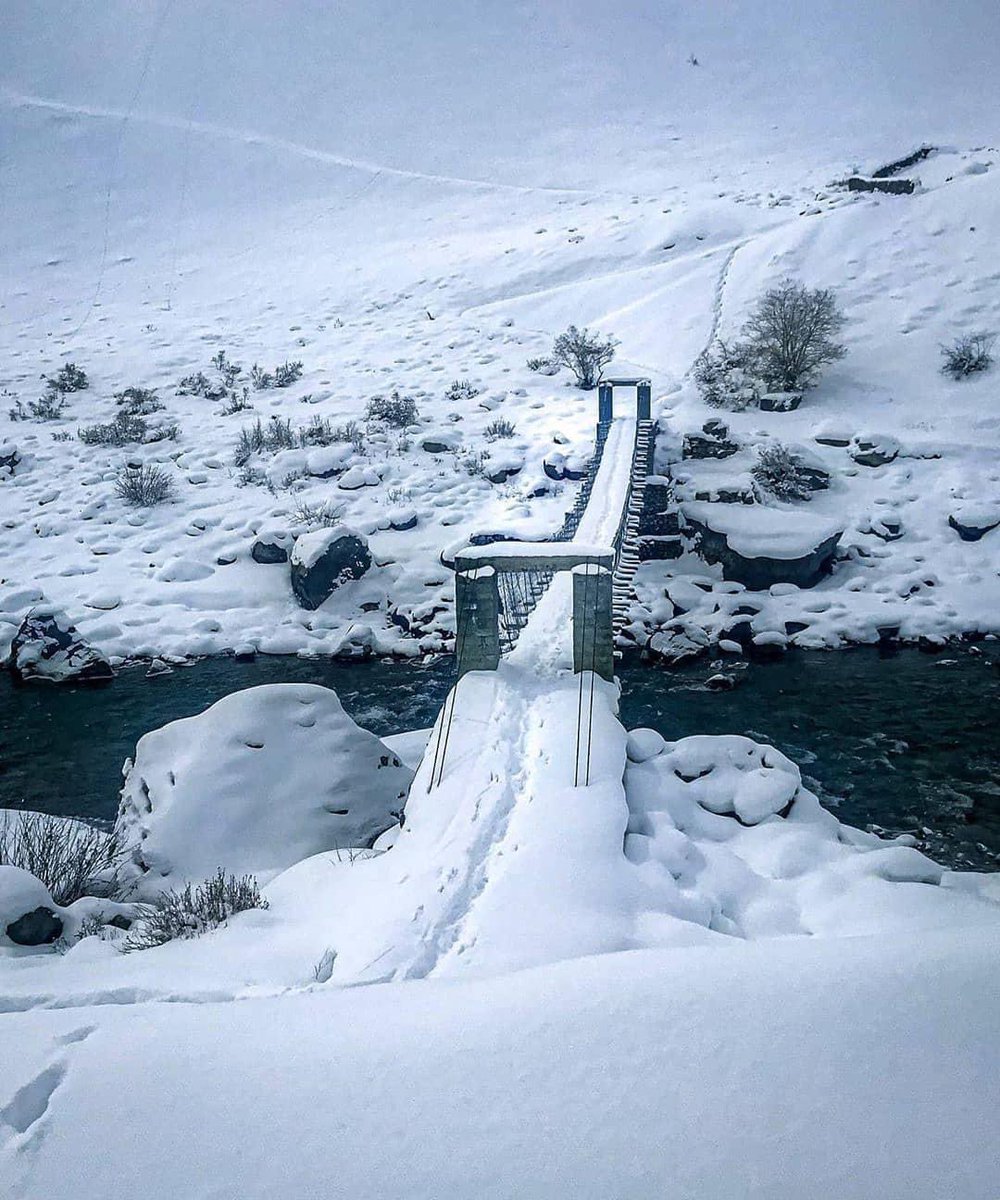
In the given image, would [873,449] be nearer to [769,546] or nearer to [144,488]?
[769,546]

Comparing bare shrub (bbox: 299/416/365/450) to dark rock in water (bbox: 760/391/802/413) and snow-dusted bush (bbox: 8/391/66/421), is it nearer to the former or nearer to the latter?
snow-dusted bush (bbox: 8/391/66/421)

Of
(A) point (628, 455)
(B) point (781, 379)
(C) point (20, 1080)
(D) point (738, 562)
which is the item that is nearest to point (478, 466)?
(A) point (628, 455)

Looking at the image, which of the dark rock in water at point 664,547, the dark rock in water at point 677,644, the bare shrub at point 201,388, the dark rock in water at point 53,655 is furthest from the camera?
the bare shrub at point 201,388

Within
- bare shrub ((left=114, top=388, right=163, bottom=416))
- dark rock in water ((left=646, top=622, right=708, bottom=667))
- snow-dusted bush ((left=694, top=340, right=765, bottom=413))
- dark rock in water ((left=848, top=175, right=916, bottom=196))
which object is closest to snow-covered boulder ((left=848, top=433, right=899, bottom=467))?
snow-dusted bush ((left=694, top=340, right=765, bottom=413))

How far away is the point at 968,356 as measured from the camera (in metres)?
21.5

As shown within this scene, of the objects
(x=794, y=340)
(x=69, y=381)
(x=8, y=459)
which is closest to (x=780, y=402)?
(x=794, y=340)

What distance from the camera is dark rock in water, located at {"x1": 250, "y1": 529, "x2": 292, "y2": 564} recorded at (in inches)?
679

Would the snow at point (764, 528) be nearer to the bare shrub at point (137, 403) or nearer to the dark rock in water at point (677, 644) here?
the dark rock in water at point (677, 644)

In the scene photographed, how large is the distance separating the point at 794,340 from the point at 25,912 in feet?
70.2

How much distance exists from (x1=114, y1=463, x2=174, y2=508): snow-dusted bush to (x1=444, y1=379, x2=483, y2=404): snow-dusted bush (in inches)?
332

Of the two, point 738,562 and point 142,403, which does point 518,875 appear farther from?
point 142,403

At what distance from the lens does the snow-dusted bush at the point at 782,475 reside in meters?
18.1

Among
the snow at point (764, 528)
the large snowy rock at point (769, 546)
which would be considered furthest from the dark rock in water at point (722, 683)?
the snow at point (764, 528)

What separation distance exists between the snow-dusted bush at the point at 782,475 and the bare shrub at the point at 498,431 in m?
6.63
